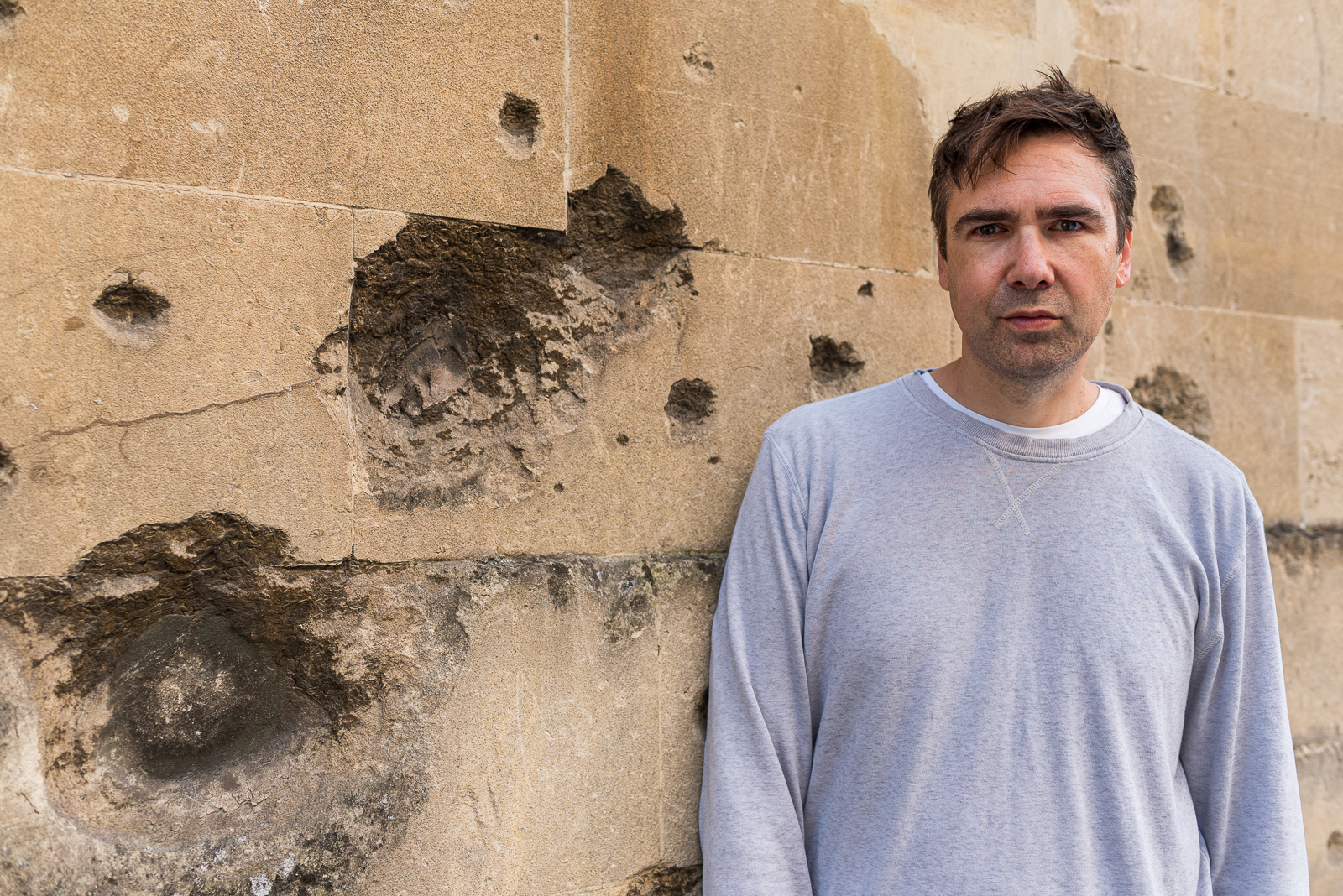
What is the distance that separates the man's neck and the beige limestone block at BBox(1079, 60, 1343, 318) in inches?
40.6

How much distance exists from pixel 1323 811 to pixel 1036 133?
2.32m

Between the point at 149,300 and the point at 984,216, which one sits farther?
the point at 984,216

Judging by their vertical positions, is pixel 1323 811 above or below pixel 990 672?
below

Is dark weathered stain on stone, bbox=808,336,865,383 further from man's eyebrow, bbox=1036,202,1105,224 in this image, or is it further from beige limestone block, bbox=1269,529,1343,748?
beige limestone block, bbox=1269,529,1343,748

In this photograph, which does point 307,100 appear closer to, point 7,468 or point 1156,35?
point 7,468

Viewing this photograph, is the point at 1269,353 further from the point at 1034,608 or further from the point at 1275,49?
the point at 1034,608

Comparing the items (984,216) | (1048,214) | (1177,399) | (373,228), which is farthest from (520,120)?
(1177,399)

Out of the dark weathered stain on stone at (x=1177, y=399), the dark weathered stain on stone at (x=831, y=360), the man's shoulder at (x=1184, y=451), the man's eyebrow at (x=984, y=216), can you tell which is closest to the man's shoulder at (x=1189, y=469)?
the man's shoulder at (x=1184, y=451)

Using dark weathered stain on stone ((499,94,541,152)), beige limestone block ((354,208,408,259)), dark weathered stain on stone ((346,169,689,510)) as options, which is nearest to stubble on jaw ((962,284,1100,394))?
dark weathered stain on stone ((346,169,689,510))

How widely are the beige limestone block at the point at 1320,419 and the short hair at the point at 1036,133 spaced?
5.15 feet

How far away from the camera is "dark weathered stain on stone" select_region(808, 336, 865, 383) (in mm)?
2189

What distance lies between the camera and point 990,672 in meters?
1.67

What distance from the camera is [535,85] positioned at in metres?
1.88

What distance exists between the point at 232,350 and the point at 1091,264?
148 centimetres
